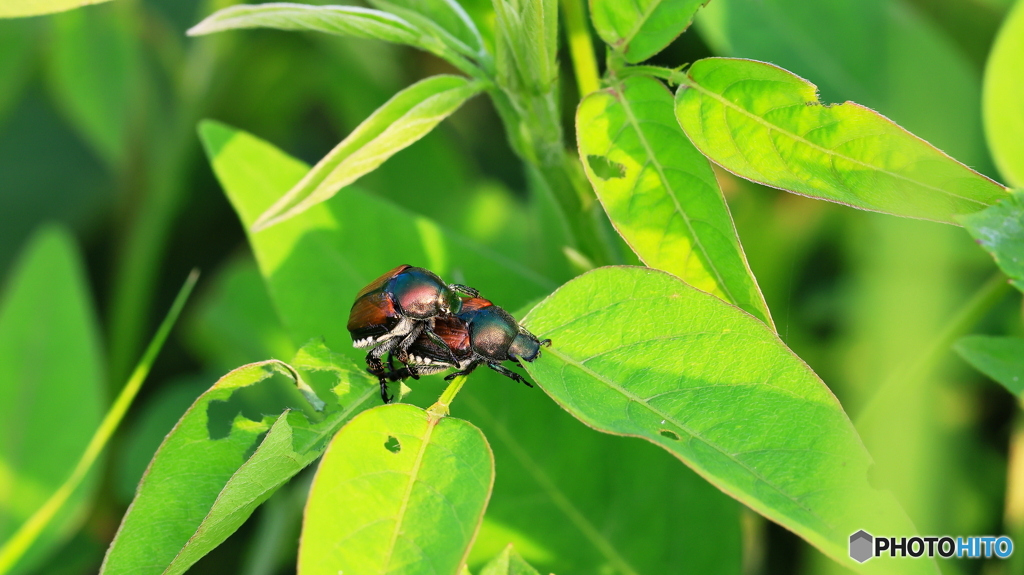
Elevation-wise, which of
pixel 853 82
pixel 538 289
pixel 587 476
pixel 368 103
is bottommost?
pixel 587 476

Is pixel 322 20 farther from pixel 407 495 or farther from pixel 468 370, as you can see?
pixel 407 495

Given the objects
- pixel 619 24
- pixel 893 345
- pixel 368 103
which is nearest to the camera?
pixel 619 24

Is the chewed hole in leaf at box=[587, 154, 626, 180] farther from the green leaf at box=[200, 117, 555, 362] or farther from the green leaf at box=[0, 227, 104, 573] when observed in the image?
the green leaf at box=[0, 227, 104, 573]

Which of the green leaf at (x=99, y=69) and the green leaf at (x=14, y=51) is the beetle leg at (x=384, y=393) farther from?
the green leaf at (x=14, y=51)

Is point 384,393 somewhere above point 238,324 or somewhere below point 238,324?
above

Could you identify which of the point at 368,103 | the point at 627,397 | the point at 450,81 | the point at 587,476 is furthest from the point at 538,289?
the point at 368,103

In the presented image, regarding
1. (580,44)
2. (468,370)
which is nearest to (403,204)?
(580,44)

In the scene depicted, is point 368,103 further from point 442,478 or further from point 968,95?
Result: point 442,478
